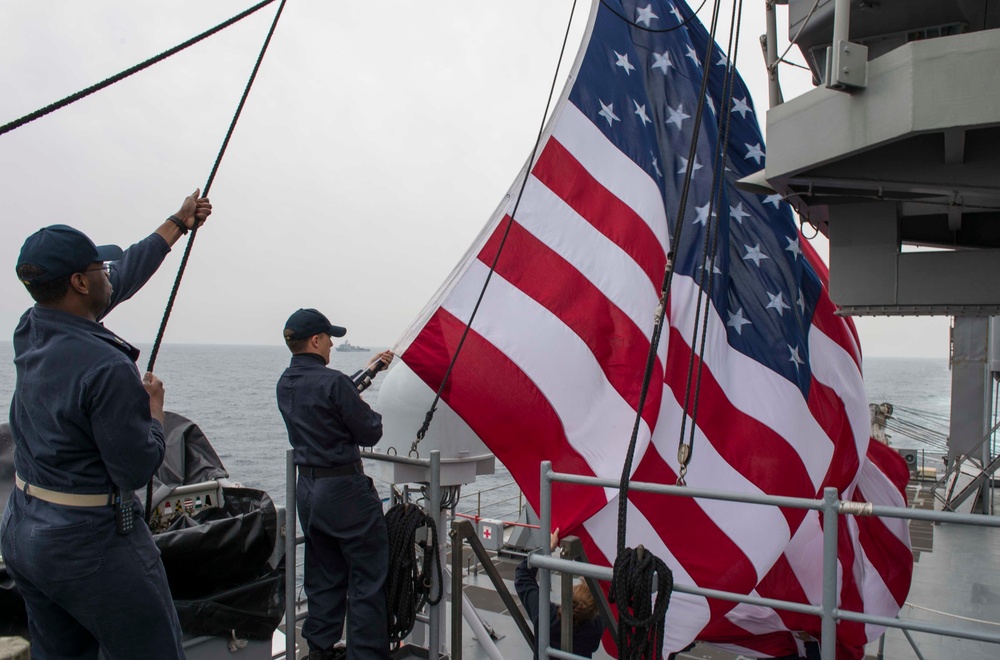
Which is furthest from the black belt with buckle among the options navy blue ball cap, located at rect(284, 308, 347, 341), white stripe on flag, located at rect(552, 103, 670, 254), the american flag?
white stripe on flag, located at rect(552, 103, 670, 254)

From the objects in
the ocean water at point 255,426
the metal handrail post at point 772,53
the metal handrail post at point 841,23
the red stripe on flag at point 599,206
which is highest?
the metal handrail post at point 772,53

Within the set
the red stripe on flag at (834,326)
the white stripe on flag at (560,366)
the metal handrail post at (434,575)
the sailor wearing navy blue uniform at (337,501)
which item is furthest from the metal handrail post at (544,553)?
the red stripe on flag at (834,326)

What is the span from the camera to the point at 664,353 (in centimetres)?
468

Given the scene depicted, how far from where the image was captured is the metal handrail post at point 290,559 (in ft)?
12.3

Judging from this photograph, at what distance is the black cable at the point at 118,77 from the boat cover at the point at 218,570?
1.87 metres

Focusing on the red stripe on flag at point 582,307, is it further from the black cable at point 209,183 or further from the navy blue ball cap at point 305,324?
the black cable at point 209,183

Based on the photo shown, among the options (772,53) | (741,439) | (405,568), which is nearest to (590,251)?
(741,439)

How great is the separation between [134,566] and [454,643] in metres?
1.83

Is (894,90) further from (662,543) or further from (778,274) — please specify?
(662,543)

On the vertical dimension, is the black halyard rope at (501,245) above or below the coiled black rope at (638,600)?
above

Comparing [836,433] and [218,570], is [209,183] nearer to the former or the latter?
[218,570]

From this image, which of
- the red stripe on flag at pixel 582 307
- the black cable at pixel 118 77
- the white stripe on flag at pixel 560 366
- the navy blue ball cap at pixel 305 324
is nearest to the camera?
the black cable at pixel 118 77

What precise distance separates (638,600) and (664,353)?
202cm

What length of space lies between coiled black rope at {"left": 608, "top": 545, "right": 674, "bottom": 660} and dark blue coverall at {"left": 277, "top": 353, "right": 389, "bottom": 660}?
1392 millimetres
